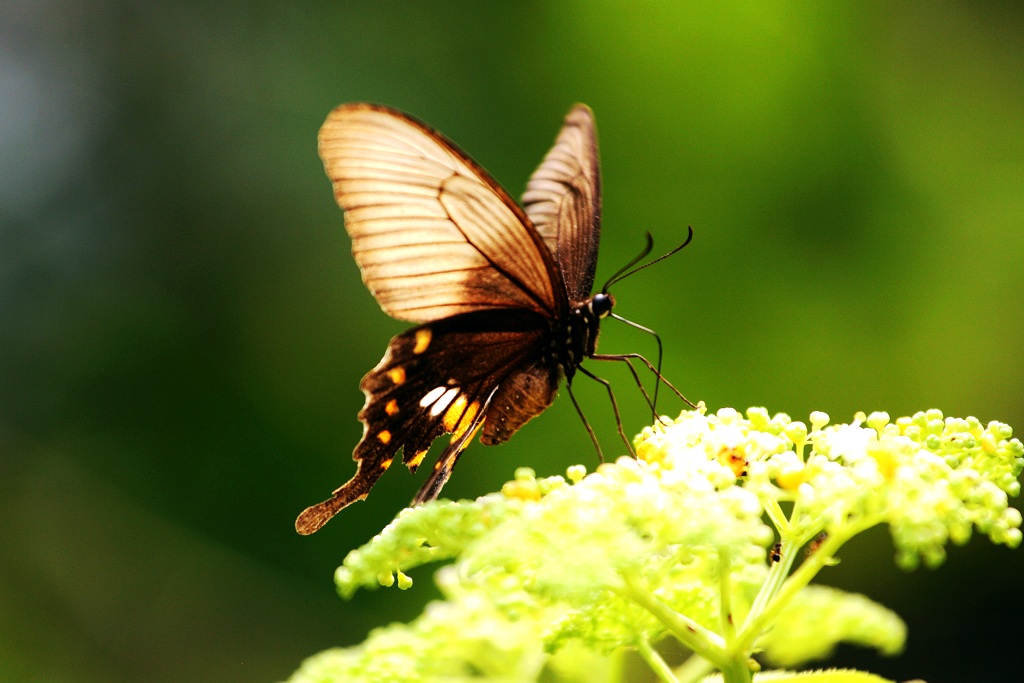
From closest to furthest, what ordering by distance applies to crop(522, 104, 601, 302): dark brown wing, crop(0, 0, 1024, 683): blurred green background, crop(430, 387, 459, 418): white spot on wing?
crop(430, 387, 459, 418): white spot on wing
crop(522, 104, 601, 302): dark brown wing
crop(0, 0, 1024, 683): blurred green background

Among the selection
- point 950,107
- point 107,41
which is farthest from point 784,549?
point 107,41

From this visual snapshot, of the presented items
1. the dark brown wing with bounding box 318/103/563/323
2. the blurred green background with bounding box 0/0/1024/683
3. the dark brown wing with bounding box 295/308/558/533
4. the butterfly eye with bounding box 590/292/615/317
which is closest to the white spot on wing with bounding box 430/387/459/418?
the dark brown wing with bounding box 295/308/558/533

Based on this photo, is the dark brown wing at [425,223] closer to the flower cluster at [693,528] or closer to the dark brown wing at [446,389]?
the dark brown wing at [446,389]

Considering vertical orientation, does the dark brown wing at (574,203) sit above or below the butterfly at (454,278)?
above

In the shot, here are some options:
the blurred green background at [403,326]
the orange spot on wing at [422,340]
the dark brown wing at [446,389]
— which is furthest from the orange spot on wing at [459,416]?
the blurred green background at [403,326]

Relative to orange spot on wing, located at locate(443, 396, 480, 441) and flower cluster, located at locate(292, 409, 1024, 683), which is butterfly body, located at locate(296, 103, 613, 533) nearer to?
orange spot on wing, located at locate(443, 396, 480, 441)

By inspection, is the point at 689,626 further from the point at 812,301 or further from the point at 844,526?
the point at 812,301
